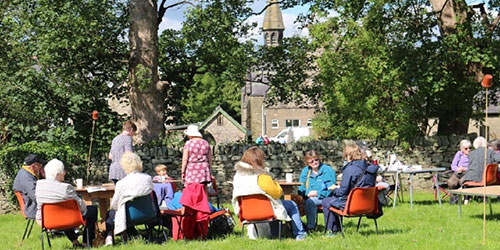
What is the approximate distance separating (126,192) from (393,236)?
140 inches

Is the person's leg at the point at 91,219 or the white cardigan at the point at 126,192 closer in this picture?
the white cardigan at the point at 126,192

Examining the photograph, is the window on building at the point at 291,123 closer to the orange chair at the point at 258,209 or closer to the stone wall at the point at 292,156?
the stone wall at the point at 292,156

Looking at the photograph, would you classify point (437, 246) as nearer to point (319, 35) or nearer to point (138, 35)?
point (138, 35)

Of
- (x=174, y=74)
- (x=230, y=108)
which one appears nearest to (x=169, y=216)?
(x=174, y=74)

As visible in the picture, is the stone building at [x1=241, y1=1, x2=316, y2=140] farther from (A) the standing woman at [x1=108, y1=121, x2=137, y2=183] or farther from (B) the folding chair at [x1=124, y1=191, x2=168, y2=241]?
(B) the folding chair at [x1=124, y1=191, x2=168, y2=241]

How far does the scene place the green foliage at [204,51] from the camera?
17.9m

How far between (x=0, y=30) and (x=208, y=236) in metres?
11.7

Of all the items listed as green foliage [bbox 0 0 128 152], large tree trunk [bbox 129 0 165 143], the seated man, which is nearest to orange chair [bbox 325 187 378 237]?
the seated man

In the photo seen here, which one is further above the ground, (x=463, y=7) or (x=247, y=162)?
(x=463, y=7)

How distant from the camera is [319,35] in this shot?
25156 millimetres

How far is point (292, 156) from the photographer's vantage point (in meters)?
18.4

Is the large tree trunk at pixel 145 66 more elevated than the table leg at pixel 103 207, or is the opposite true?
the large tree trunk at pixel 145 66

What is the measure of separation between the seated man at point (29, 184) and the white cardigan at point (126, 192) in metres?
1.67

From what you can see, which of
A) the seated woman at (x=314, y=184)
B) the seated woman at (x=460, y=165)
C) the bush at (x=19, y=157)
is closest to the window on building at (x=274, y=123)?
the bush at (x=19, y=157)
